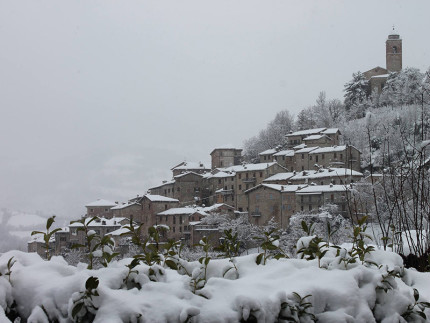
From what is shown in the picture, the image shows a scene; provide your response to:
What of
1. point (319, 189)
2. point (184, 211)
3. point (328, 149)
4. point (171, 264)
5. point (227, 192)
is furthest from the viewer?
point (227, 192)

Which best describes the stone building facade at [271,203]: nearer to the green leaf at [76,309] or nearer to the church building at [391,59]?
the church building at [391,59]

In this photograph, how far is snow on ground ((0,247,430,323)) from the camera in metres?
1.72

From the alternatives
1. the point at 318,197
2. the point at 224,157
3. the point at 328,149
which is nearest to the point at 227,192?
the point at 328,149

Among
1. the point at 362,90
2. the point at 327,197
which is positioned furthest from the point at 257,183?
the point at 362,90

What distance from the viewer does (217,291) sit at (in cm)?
193

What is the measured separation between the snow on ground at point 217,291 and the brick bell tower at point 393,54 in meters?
79.6

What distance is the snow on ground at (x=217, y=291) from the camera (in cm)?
172

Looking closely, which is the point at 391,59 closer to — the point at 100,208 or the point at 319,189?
the point at 319,189

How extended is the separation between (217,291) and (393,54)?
8152 centimetres

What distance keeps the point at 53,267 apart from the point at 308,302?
1003 mm

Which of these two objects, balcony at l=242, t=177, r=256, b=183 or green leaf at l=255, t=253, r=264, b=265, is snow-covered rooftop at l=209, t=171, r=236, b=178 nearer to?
balcony at l=242, t=177, r=256, b=183

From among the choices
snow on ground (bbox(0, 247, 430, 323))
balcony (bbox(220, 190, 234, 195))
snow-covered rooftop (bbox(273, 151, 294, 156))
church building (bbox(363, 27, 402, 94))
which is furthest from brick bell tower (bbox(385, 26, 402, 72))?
snow on ground (bbox(0, 247, 430, 323))

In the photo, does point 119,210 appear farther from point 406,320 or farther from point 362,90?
point 406,320

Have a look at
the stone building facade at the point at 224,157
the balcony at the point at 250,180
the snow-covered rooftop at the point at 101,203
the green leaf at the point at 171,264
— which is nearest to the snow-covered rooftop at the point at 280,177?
the balcony at the point at 250,180
